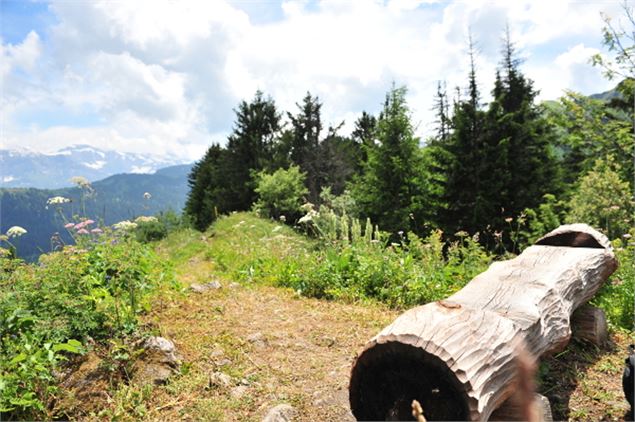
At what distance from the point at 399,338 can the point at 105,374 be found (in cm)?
257

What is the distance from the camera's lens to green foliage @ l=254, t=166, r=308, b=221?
21688 millimetres

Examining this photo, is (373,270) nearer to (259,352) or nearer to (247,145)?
(259,352)

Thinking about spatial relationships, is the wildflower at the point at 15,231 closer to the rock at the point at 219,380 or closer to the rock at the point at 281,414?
the rock at the point at 219,380

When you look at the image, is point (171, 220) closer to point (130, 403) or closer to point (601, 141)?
point (601, 141)

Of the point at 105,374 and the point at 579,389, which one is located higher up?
the point at 105,374

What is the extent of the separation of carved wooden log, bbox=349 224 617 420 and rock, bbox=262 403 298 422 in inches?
27.1

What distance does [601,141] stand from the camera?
17.9m

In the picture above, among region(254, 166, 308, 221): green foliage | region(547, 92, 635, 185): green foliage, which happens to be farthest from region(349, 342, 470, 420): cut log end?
region(254, 166, 308, 221): green foliage

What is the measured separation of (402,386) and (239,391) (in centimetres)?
167

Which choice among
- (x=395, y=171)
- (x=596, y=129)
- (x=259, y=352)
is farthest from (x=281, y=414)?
(x=596, y=129)

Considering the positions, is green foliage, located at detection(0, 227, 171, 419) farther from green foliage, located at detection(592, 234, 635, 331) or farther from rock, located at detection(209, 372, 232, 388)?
green foliage, located at detection(592, 234, 635, 331)

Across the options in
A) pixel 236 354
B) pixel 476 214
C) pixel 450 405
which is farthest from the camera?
pixel 476 214

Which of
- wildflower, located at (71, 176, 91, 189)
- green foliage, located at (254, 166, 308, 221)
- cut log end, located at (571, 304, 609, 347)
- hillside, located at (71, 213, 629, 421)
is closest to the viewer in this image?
hillside, located at (71, 213, 629, 421)

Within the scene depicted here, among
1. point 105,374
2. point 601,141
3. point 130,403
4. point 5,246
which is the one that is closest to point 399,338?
point 130,403
